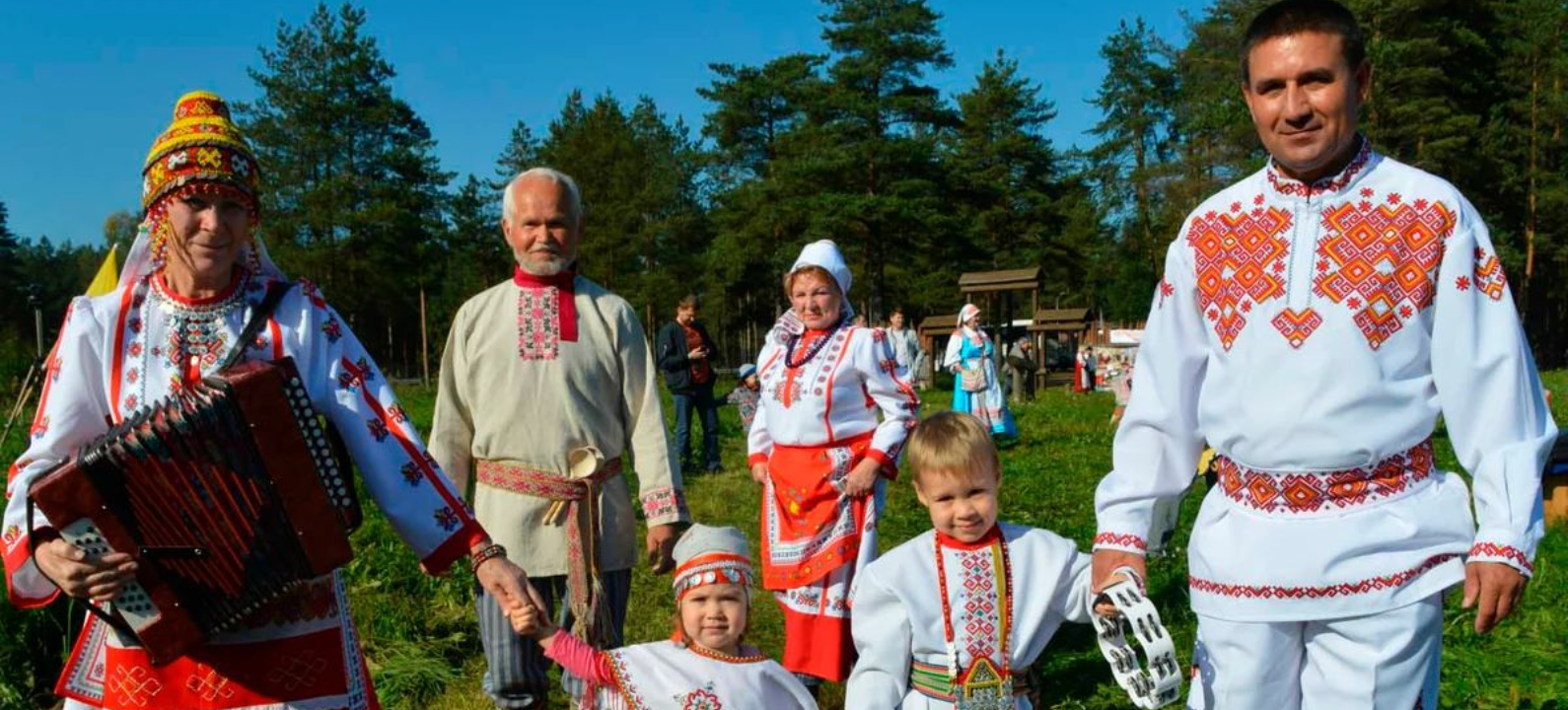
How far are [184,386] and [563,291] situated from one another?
71.0 inches

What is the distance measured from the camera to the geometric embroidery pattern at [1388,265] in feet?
8.35

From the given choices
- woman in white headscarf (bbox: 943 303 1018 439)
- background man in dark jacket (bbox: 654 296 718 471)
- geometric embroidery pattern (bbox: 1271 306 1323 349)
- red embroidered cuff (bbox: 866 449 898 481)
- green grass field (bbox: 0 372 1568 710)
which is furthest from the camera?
woman in white headscarf (bbox: 943 303 1018 439)

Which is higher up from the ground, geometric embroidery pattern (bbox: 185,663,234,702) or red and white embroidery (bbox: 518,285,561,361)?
red and white embroidery (bbox: 518,285,561,361)

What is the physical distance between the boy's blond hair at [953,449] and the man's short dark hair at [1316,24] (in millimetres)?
1356

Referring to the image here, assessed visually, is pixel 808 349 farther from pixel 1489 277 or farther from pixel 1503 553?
pixel 1503 553

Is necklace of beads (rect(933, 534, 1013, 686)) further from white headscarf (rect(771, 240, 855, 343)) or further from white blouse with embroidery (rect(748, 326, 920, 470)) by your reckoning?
white headscarf (rect(771, 240, 855, 343))

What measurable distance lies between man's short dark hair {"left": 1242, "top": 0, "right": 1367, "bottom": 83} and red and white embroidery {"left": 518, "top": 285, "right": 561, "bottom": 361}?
2479mm

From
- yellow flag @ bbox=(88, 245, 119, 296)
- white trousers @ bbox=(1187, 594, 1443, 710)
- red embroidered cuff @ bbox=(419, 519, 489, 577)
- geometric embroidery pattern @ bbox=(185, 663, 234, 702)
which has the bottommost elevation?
white trousers @ bbox=(1187, 594, 1443, 710)

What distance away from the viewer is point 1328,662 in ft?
8.50

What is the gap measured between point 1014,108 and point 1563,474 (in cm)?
4256

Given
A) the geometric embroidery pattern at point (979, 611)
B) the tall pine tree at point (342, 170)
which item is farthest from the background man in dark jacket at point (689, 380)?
the tall pine tree at point (342, 170)

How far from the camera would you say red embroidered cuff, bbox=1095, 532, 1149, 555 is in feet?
9.46

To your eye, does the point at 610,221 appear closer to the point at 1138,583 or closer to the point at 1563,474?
the point at 1563,474

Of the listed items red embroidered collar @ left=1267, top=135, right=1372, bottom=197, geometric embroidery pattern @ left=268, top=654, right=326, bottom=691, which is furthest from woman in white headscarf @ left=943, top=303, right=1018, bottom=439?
geometric embroidery pattern @ left=268, top=654, right=326, bottom=691
